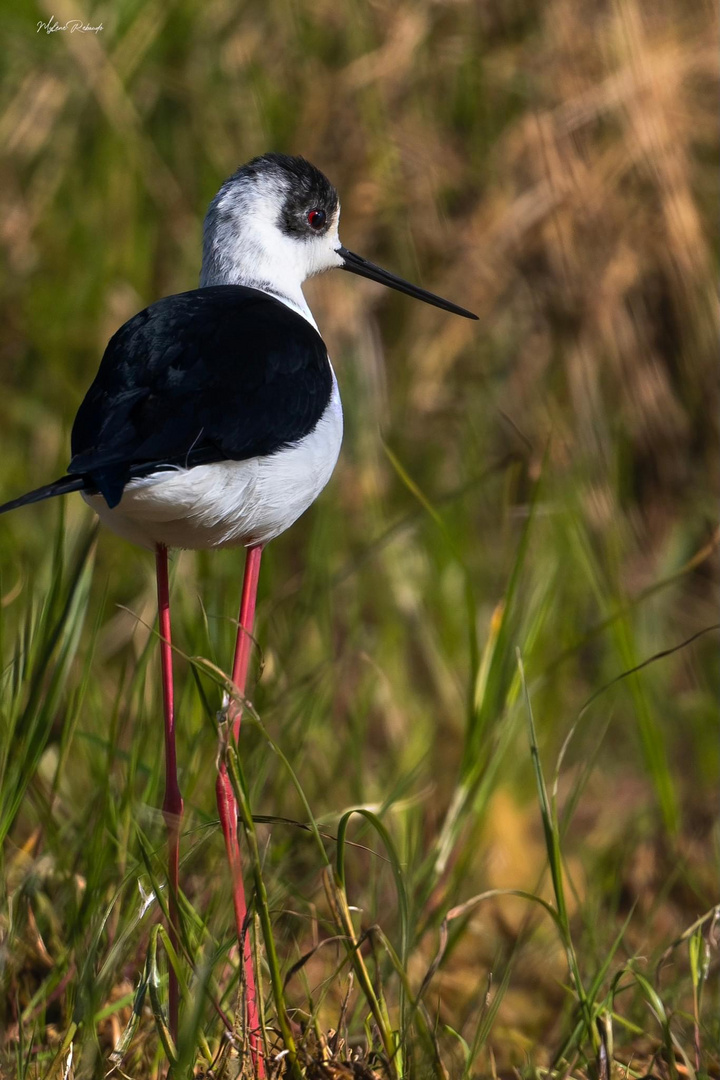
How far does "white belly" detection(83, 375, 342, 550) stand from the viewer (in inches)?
61.7

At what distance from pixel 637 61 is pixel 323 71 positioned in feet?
2.98

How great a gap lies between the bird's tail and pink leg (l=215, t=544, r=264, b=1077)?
0.27 metres

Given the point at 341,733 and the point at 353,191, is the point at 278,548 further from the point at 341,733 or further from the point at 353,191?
the point at 353,191

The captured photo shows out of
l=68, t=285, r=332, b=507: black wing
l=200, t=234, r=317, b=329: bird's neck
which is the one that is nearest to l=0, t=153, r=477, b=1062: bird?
l=68, t=285, r=332, b=507: black wing

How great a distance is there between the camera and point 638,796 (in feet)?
11.8

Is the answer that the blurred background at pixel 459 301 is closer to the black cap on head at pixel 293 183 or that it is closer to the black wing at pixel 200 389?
the black cap on head at pixel 293 183

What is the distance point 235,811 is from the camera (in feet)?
6.07

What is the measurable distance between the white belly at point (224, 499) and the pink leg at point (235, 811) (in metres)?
0.10

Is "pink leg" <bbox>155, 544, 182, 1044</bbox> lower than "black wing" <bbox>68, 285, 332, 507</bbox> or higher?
lower

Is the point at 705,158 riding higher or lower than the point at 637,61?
lower

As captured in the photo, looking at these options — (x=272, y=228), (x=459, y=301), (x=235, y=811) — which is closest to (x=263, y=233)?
(x=272, y=228)

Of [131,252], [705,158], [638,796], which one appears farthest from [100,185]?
[638,796]

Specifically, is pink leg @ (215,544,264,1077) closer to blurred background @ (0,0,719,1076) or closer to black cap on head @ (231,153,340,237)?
black cap on head @ (231,153,340,237)

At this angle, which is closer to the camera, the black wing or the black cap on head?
the black wing
